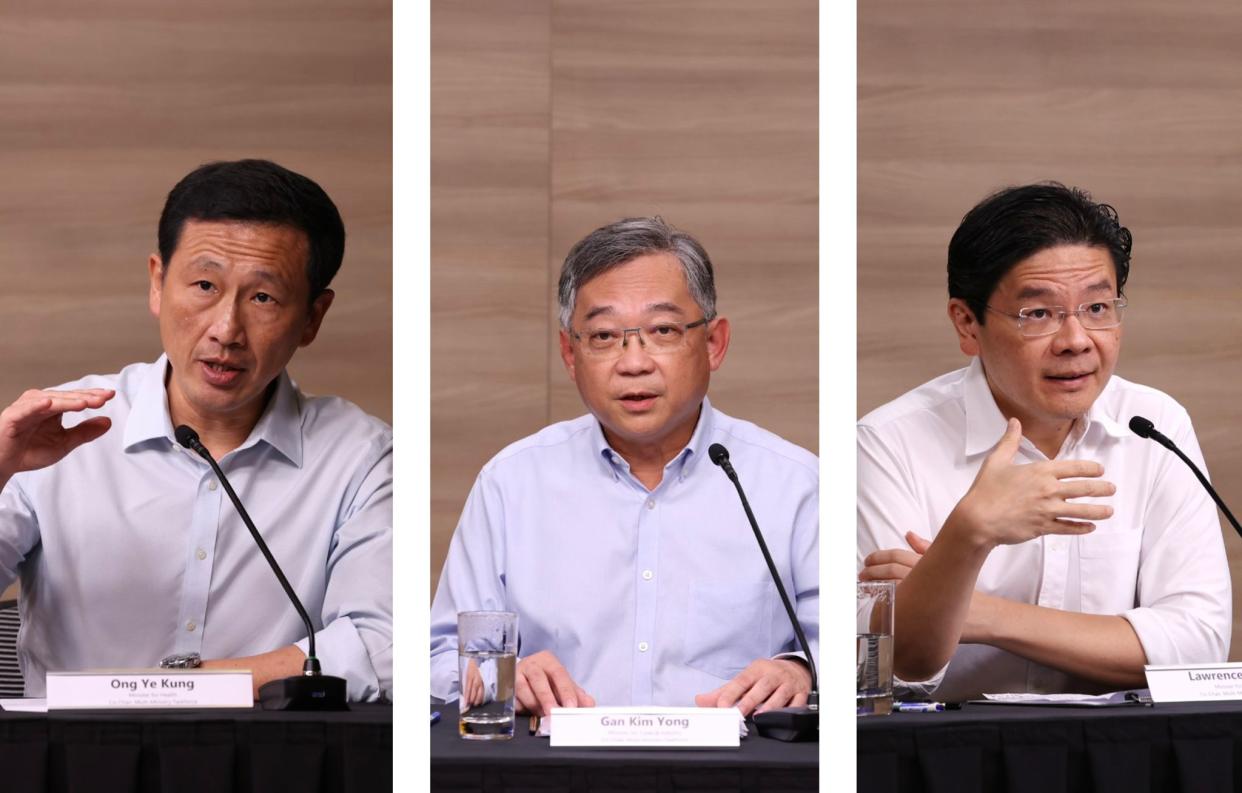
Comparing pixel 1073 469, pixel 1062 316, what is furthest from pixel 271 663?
pixel 1062 316

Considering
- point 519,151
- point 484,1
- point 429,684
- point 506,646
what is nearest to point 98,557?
point 429,684

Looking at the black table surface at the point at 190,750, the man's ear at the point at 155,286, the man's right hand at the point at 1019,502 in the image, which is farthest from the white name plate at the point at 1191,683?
the man's ear at the point at 155,286

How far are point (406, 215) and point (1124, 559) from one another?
4.69 feet

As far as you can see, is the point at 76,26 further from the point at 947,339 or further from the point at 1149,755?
the point at 1149,755

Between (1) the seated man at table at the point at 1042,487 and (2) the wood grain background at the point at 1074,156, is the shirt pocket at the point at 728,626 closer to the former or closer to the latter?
(1) the seated man at table at the point at 1042,487

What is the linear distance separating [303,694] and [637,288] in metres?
0.92

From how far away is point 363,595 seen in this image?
2377 mm

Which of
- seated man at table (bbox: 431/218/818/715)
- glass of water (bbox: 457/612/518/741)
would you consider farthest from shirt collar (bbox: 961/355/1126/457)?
glass of water (bbox: 457/612/518/741)

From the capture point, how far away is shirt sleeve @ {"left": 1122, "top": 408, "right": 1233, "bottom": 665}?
244cm

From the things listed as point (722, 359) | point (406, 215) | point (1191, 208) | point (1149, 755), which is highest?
point (1191, 208)

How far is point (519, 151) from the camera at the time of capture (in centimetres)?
245

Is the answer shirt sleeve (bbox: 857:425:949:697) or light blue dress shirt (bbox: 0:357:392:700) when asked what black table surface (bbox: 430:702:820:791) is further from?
shirt sleeve (bbox: 857:425:949:697)

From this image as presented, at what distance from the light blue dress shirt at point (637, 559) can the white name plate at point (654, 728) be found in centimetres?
32

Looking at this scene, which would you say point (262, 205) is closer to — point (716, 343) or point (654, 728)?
point (716, 343)
